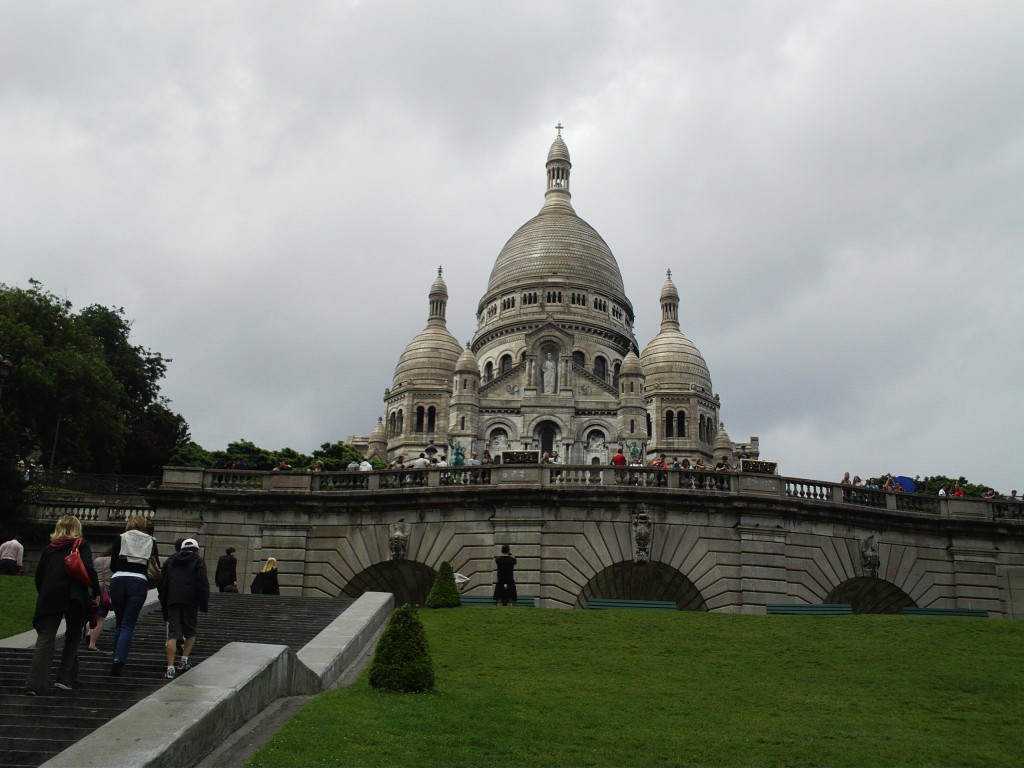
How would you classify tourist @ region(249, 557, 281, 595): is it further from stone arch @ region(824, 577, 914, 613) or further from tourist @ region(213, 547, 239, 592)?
stone arch @ region(824, 577, 914, 613)

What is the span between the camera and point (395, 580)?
1129 inches

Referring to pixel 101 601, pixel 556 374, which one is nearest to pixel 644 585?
pixel 101 601

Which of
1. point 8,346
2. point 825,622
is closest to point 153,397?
point 8,346

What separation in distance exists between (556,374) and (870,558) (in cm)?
7905

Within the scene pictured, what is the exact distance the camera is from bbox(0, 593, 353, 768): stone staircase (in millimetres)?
11617

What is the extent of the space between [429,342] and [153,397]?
188ft

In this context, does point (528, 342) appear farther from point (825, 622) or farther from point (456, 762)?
point (456, 762)

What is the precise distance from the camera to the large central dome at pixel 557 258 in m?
121

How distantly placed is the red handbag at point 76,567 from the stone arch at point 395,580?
15.0m

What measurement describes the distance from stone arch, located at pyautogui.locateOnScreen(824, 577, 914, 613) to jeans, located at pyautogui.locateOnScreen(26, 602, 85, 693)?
67.0 feet

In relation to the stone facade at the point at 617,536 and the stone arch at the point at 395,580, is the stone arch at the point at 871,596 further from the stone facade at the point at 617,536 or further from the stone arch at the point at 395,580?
the stone arch at the point at 395,580

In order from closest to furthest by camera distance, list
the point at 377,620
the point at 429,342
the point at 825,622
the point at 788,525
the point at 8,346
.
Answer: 1. the point at 377,620
2. the point at 825,622
3. the point at 788,525
4. the point at 8,346
5. the point at 429,342

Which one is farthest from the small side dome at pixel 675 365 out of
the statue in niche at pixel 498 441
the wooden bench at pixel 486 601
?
the wooden bench at pixel 486 601

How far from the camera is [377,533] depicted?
28.5m
